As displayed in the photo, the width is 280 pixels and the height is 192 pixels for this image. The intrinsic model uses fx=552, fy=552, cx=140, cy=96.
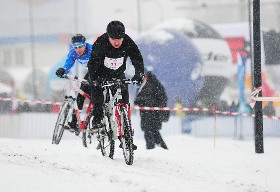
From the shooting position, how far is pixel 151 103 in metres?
12.2

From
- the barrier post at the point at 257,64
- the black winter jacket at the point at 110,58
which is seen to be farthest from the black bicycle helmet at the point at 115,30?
the barrier post at the point at 257,64

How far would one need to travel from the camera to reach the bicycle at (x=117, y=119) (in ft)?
23.0

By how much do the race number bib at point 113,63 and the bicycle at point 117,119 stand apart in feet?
0.80

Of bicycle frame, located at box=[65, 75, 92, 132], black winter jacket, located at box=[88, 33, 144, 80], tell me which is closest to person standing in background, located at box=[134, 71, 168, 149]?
bicycle frame, located at box=[65, 75, 92, 132]

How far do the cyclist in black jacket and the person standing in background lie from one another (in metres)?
4.50

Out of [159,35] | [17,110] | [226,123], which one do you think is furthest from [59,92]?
[226,123]

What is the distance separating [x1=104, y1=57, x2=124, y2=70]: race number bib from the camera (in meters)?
7.14

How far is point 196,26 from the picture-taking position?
2541cm

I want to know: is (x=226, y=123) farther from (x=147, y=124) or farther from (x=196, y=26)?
(x=147, y=124)

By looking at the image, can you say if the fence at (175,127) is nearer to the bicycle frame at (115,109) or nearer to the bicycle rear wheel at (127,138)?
the bicycle frame at (115,109)

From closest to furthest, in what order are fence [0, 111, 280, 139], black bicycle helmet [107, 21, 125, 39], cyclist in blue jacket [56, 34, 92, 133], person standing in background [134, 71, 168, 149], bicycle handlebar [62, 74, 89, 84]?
black bicycle helmet [107, 21, 125, 39] < bicycle handlebar [62, 74, 89, 84] < cyclist in blue jacket [56, 34, 92, 133] < person standing in background [134, 71, 168, 149] < fence [0, 111, 280, 139]

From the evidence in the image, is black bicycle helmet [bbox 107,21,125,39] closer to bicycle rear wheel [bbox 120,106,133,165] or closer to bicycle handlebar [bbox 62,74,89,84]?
bicycle rear wheel [bbox 120,106,133,165]

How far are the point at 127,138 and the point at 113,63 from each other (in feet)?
3.26

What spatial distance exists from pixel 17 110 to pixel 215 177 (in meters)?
20.1
